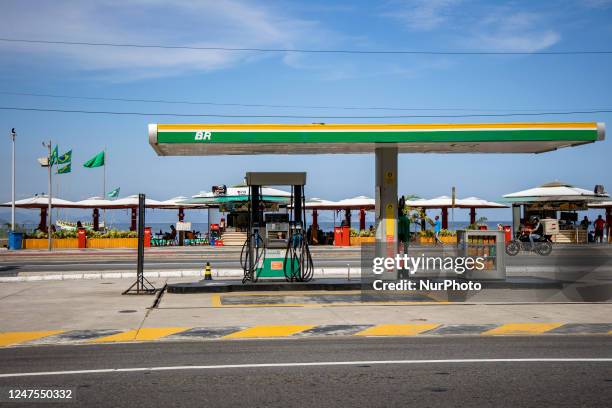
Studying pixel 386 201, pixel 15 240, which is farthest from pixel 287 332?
pixel 15 240

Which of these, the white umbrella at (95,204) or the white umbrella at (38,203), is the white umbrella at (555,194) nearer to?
the white umbrella at (95,204)

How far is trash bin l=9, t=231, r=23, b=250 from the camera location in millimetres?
37281

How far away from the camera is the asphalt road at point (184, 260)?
82.3 feet

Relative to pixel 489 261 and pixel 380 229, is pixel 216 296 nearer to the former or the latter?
pixel 380 229

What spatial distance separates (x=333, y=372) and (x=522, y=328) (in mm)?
4623

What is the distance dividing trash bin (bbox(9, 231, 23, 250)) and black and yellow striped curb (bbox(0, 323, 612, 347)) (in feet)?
93.0

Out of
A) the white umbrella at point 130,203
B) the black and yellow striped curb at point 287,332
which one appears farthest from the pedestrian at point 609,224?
the black and yellow striped curb at point 287,332

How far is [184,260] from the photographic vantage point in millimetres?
28875

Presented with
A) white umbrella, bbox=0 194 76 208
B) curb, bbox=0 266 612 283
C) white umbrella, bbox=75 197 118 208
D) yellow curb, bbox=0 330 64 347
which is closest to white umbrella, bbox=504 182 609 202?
curb, bbox=0 266 612 283

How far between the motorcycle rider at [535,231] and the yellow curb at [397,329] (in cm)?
2104

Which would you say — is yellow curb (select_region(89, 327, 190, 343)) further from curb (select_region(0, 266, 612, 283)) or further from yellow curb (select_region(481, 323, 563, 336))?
curb (select_region(0, 266, 612, 283))

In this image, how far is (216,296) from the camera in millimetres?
15891

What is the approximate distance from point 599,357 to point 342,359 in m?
3.12

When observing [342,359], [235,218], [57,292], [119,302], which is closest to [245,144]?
[119,302]
